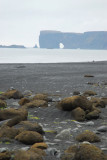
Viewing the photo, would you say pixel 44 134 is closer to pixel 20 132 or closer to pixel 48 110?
pixel 20 132

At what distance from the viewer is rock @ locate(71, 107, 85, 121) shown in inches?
280

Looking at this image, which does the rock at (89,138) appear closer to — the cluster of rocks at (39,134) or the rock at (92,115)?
the cluster of rocks at (39,134)

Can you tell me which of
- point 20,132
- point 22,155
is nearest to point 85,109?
point 20,132

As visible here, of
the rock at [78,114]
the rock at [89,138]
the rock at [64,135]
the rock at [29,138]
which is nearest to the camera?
the rock at [29,138]

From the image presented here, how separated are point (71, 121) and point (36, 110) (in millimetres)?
1427

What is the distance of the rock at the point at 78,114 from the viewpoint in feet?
23.3

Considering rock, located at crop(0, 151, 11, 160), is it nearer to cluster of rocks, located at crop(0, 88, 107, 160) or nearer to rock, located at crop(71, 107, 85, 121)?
cluster of rocks, located at crop(0, 88, 107, 160)

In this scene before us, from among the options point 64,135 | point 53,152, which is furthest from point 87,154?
point 64,135

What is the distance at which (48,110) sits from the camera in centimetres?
812

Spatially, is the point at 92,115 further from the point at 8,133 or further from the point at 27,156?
the point at 27,156

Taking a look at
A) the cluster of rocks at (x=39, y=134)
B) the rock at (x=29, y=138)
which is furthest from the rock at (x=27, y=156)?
the rock at (x=29, y=138)

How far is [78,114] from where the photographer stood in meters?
7.19

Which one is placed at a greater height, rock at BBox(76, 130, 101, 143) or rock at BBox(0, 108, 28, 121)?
rock at BBox(0, 108, 28, 121)

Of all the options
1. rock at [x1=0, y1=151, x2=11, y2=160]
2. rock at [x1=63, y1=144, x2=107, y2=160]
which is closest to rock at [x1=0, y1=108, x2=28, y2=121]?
rock at [x1=0, y1=151, x2=11, y2=160]
